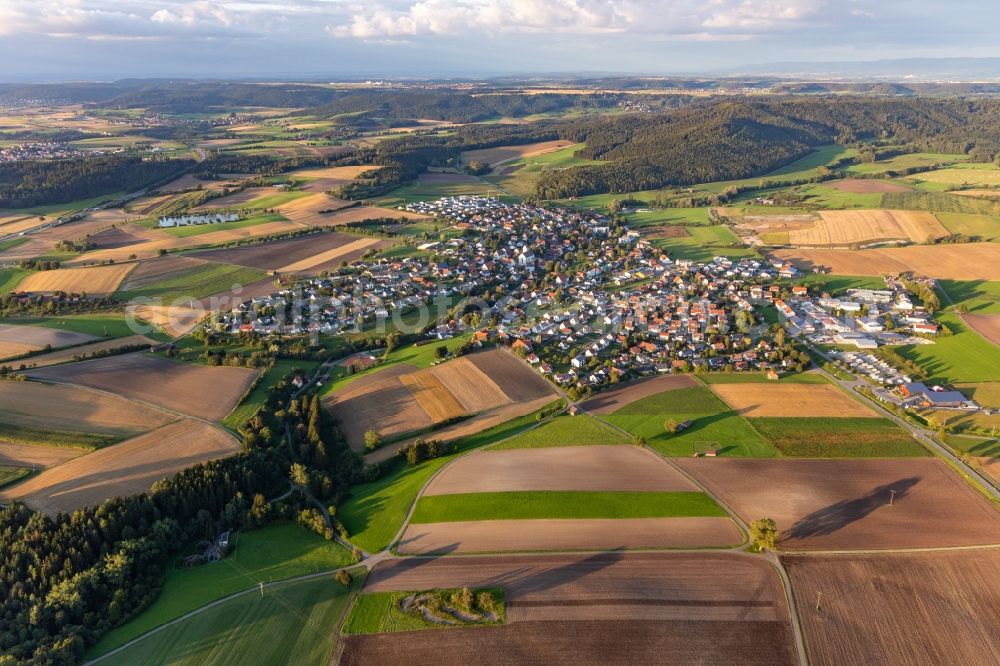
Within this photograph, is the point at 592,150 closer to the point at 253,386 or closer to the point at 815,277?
the point at 815,277

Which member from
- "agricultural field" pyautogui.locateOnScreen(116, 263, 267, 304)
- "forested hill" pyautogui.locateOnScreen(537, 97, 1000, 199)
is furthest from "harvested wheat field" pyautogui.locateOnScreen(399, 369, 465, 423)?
"forested hill" pyautogui.locateOnScreen(537, 97, 1000, 199)

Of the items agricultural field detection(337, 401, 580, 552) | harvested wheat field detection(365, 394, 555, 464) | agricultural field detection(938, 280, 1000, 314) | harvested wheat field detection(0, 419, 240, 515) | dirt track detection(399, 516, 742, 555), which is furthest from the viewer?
agricultural field detection(938, 280, 1000, 314)

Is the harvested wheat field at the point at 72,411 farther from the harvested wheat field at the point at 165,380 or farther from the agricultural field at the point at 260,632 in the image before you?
the agricultural field at the point at 260,632

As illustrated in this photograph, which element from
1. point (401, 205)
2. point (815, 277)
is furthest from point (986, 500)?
point (401, 205)

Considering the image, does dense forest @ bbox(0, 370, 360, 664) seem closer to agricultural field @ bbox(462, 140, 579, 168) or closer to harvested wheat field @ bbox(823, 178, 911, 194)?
harvested wheat field @ bbox(823, 178, 911, 194)

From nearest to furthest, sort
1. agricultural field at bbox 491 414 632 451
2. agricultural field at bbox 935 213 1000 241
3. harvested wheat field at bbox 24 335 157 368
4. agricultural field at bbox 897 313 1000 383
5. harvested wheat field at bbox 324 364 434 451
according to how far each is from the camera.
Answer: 1. agricultural field at bbox 491 414 632 451
2. harvested wheat field at bbox 324 364 434 451
3. agricultural field at bbox 897 313 1000 383
4. harvested wheat field at bbox 24 335 157 368
5. agricultural field at bbox 935 213 1000 241
